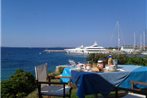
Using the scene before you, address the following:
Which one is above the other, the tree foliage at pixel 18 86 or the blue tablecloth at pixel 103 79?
the blue tablecloth at pixel 103 79

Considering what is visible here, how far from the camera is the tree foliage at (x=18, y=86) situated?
4925 mm

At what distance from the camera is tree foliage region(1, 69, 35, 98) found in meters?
4.93

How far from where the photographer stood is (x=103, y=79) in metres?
3.26

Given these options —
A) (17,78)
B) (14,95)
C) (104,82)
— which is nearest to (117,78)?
(104,82)

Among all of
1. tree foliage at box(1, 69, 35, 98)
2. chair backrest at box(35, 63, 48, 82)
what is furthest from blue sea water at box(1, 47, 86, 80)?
chair backrest at box(35, 63, 48, 82)

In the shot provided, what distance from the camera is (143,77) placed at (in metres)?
3.54

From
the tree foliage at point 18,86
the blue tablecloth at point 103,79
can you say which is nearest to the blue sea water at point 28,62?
the tree foliage at point 18,86

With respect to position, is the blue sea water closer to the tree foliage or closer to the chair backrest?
the tree foliage

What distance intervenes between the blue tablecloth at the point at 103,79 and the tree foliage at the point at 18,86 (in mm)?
1928

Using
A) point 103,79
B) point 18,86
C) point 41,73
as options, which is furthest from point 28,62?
point 103,79

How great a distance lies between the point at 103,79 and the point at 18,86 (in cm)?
244

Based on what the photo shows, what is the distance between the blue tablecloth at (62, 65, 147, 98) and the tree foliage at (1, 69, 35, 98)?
1.93 metres

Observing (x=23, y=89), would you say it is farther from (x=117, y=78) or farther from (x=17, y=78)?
(x=117, y=78)

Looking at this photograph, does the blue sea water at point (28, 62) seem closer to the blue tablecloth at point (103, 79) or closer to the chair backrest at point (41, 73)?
the chair backrest at point (41, 73)
